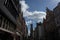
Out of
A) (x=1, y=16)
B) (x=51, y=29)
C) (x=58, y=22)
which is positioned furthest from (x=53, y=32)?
(x=1, y=16)

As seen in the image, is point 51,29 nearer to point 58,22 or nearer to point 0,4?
point 58,22

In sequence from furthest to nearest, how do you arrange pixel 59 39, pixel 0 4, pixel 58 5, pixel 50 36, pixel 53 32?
pixel 50 36, pixel 53 32, pixel 58 5, pixel 59 39, pixel 0 4

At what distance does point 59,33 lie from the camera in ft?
152

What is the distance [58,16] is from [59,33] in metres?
5.54

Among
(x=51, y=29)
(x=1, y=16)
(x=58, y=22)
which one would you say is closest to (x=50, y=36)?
(x=51, y=29)

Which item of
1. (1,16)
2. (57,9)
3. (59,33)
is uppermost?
(57,9)

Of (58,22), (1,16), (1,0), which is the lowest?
(1,16)

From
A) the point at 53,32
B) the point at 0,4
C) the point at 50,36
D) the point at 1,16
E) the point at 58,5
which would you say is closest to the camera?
the point at 0,4

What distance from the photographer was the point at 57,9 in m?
50.6

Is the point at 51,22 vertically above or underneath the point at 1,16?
above

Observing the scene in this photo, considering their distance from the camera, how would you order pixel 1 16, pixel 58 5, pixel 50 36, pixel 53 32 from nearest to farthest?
pixel 1 16 → pixel 58 5 → pixel 53 32 → pixel 50 36

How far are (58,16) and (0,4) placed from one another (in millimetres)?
31711

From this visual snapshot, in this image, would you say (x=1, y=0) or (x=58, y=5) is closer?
(x=1, y=0)

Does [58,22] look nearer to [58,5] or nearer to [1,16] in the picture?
[58,5]
